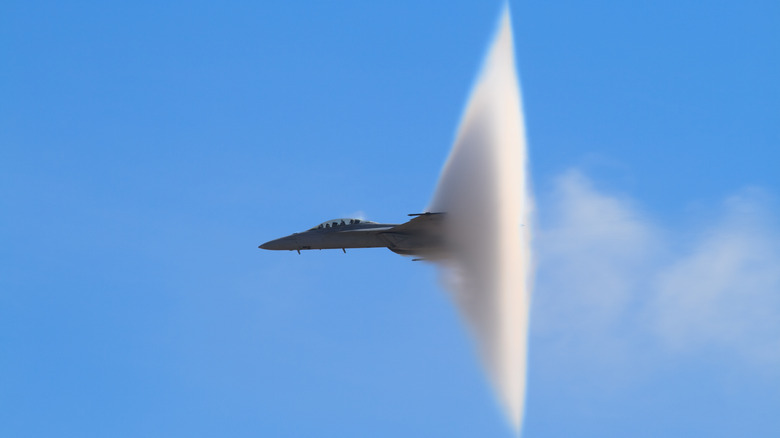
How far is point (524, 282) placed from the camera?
63.8 metres

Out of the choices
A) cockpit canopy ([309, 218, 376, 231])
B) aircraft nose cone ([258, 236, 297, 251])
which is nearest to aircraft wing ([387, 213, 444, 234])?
cockpit canopy ([309, 218, 376, 231])

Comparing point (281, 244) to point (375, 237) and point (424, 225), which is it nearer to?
point (375, 237)

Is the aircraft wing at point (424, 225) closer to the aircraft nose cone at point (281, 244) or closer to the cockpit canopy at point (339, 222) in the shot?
the cockpit canopy at point (339, 222)

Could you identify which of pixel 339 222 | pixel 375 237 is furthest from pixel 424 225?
pixel 339 222

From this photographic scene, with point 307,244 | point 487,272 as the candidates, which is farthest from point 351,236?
point 487,272

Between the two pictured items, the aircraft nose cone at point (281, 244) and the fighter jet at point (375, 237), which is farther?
the aircraft nose cone at point (281, 244)

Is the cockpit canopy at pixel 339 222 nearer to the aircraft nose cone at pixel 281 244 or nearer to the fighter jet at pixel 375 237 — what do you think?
the fighter jet at pixel 375 237

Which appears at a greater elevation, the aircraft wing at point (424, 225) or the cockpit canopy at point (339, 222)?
the cockpit canopy at point (339, 222)

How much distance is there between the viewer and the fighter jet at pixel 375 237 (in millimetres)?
62875

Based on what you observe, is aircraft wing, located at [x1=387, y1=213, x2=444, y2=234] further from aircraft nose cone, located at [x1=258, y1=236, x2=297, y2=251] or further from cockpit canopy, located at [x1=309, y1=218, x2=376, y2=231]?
aircraft nose cone, located at [x1=258, y1=236, x2=297, y2=251]

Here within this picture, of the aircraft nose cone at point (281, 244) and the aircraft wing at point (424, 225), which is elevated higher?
the aircraft nose cone at point (281, 244)

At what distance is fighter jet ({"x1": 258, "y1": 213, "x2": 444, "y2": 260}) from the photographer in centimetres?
6288

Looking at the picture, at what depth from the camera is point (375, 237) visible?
214ft

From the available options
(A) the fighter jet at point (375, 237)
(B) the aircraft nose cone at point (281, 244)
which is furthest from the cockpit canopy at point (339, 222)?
(B) the aircraft nose cone at point (281, 244)
